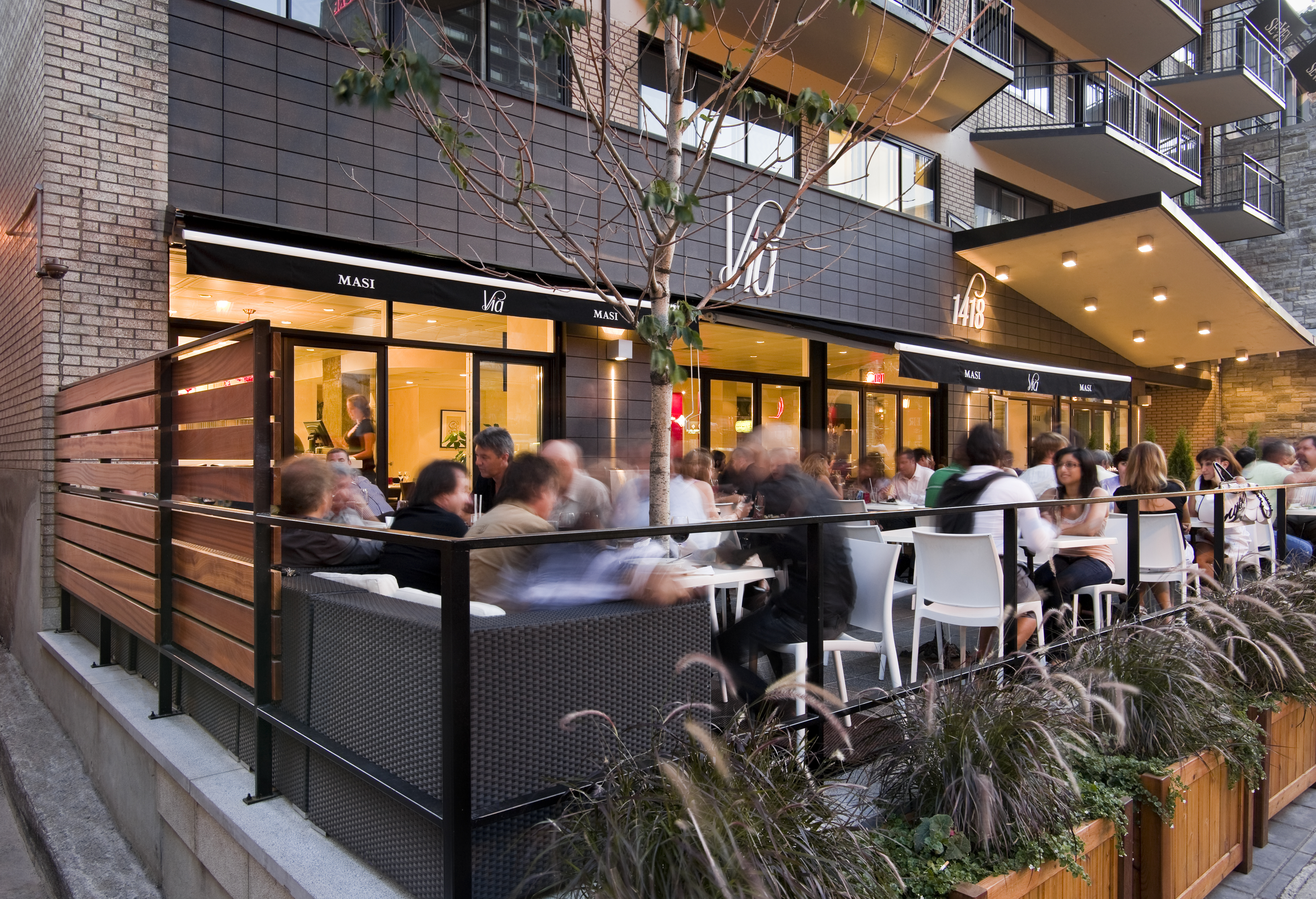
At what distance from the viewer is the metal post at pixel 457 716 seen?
2139 millimetres

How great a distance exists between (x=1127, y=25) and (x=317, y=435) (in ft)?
50.4

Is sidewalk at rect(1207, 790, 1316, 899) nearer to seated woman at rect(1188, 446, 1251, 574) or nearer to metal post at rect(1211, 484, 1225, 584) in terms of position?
metal post at rect(1211, 484, 1225, 584)

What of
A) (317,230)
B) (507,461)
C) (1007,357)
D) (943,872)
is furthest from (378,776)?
(1007,357)

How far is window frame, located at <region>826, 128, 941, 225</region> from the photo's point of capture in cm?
1250

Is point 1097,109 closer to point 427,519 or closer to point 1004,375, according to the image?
point 1004,375

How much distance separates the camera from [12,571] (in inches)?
299

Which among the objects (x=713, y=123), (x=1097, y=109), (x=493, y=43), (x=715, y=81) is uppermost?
(x=1097, y=109)

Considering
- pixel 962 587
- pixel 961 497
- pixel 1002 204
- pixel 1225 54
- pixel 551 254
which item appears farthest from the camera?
pixel 1225 54

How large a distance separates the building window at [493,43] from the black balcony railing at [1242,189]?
50.3 ft

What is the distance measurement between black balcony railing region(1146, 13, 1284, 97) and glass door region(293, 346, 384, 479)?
1877 cm

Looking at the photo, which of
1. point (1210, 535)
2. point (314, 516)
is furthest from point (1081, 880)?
point (1210, 535)

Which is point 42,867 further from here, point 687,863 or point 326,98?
point 326,98

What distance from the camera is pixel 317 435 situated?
771 centimetres

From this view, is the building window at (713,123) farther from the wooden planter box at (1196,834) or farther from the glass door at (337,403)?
the wooden planter box at (1196,834)
